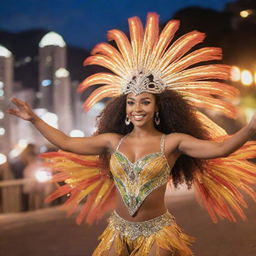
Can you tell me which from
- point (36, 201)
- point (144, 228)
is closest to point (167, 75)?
point (144, 228)

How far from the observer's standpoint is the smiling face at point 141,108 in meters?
3.22

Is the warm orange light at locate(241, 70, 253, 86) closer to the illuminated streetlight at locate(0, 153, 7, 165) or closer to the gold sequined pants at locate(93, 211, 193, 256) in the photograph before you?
the illuminated streetlight at locate(0, 153, 7, 165)

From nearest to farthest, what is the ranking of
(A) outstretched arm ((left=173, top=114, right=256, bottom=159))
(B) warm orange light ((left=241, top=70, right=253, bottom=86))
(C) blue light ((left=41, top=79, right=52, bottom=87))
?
(A) outstretched arm ((left=173, top=114, right=256, bottom=159)) → (B) warm orange light ((left=241, top=70, right=253, bottom=86)) → (C) blue light ((left=41, top=79, right=52, bottom=87))

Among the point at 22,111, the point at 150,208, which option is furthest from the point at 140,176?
the point at 22,111

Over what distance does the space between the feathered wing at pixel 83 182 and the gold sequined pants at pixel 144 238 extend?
0.64 metres

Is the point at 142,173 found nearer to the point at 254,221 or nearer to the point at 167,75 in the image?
the point at 167,75

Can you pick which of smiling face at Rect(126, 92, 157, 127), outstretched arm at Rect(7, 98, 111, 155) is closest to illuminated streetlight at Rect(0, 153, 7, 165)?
outstretched arm at Rect(7, 98, 111, 155)

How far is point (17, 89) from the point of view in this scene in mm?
42844

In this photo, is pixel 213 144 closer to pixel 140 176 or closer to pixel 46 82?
pixel 140 176

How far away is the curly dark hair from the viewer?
11.1 ft

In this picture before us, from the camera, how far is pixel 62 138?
3320 mm

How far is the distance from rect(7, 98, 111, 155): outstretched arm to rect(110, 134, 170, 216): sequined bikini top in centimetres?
30

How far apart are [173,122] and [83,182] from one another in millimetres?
940

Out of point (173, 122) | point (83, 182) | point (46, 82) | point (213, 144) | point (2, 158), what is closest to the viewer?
point (213, 144)
